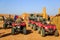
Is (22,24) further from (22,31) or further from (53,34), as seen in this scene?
(53,34)

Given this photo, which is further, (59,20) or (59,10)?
(59,10)

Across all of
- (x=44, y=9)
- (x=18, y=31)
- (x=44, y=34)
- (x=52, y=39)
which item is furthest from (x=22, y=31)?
(x=44, y=9)

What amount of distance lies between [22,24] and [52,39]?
3798mm

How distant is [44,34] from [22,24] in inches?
102

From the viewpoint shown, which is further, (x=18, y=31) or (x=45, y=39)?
(x=18, y=31)

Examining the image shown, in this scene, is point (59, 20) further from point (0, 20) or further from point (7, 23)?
point (0, 20)

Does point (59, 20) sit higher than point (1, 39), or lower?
higher

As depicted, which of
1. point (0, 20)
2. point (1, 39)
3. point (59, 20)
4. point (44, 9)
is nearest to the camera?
point (1, 39)

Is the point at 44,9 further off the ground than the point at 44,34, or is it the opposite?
the point at 44,9

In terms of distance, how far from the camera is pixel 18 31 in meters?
16.3

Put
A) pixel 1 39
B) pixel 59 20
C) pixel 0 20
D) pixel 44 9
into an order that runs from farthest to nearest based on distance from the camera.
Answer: pixel 0 20, pixel 44 9, pixel 59 20, pixel 1 39

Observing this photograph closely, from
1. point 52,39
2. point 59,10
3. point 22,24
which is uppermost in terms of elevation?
point 59,10

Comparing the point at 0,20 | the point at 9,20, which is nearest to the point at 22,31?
the point at 9,20

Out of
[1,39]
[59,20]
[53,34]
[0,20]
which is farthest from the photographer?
[0,20]
